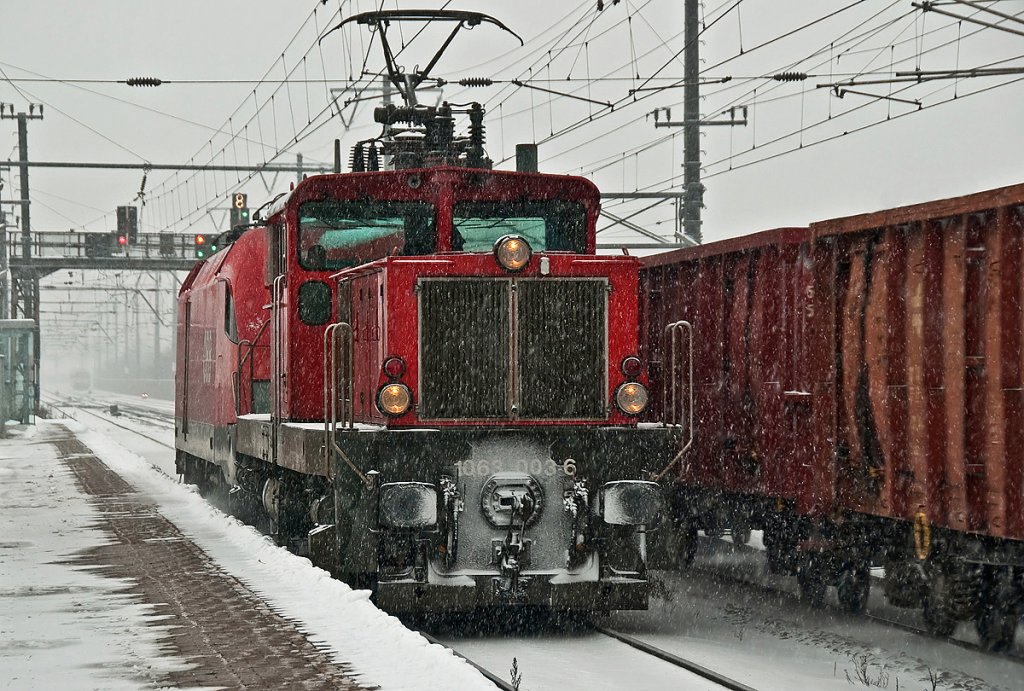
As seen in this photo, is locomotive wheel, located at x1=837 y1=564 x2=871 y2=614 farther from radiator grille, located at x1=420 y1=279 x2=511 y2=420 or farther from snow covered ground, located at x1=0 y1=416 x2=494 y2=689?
snow covered ground, located at x1=0 y1=416 x2=494 y2=689

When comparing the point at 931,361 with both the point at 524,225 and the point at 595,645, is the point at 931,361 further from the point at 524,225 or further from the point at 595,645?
the point at 524,225

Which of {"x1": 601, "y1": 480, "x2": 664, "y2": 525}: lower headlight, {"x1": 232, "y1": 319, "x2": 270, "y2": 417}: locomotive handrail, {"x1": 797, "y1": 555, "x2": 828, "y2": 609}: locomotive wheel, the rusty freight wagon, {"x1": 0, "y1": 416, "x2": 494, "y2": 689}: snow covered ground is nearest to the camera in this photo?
{"x1": 0, "y1": 416, "x2": 494, "y2": 689}: snow covered ground

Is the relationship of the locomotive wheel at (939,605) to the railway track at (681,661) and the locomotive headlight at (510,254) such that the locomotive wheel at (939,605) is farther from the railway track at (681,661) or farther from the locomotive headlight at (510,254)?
the locomotive headlight at (510,254)

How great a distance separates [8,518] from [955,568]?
1236 centimetres

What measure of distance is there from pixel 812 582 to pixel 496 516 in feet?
11.6

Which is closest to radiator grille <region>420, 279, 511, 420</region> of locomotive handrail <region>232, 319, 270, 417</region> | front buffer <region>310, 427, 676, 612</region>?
front buffer <region>310, 427, 676, 612</region>

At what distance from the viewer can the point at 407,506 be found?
31.1 feet

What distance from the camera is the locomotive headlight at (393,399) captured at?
9.72m

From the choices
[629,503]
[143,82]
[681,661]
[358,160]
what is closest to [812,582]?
[629,503]

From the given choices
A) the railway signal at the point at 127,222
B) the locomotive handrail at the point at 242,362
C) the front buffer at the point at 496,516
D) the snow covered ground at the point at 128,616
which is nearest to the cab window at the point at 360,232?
the front buffer at the point at 496,516

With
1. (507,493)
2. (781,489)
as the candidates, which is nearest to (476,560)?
(507,493)

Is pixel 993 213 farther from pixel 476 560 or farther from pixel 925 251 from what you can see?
pixel 476 560

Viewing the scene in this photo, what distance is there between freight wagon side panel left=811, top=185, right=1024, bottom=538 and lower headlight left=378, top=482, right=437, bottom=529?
126 inches

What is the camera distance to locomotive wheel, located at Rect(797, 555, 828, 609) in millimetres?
11672
